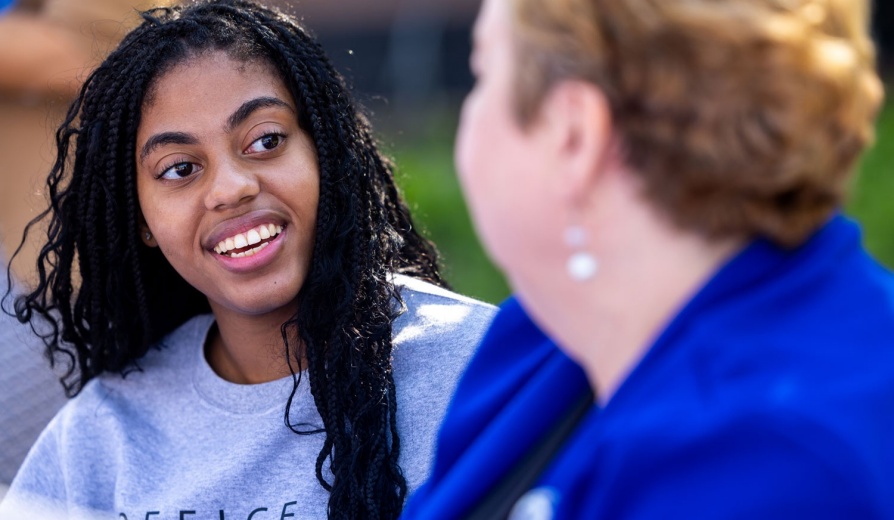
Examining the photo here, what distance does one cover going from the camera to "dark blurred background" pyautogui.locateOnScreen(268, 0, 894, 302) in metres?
6.04

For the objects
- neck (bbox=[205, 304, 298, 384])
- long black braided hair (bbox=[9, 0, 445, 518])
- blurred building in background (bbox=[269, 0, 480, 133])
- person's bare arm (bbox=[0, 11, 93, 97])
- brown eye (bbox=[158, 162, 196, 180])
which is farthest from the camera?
blurred building in background (bbox=[269, 0, 480, 133])

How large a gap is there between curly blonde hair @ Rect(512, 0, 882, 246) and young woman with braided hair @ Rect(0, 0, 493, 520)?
4.05 feet

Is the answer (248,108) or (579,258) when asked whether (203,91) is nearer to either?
(248,108)

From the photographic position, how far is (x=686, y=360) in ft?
3.86

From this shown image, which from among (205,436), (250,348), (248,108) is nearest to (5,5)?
(248,108)

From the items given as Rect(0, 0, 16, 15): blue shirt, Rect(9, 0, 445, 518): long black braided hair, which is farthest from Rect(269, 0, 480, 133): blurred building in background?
Rect(9, 0, 445, 518): long black braided hair

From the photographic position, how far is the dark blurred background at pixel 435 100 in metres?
6.04

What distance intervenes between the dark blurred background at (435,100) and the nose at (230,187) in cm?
325

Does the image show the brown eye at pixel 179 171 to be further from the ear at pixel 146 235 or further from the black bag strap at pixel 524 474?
the black bag strap at pixel 524 474

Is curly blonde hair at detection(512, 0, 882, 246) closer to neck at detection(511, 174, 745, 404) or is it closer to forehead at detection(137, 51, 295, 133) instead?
neck at detection(511, 174, 745, 404)

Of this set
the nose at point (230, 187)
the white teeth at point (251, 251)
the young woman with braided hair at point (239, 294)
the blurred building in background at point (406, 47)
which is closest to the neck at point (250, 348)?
the young woman with braided hair at point (239, 294)

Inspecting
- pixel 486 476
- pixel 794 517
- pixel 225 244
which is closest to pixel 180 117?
pixel 225 244

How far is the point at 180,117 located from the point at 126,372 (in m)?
0.69

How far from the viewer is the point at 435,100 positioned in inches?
357
